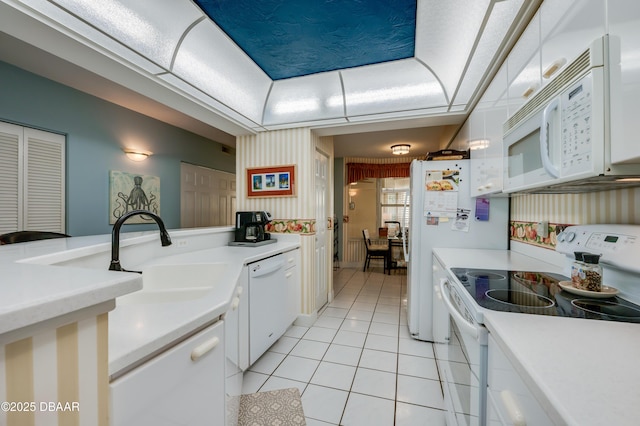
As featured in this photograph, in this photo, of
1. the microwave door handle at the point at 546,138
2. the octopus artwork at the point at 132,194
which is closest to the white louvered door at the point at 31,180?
the octopus artwork at the point at 132,194

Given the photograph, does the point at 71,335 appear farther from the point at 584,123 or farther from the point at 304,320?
the point at 304,320

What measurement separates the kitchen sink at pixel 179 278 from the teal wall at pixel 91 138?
6.74 feet

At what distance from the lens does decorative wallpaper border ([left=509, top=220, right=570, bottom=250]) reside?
159 centimetres

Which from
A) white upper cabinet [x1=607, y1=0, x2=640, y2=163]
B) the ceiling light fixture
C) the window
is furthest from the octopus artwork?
the window

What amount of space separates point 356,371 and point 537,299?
1.47m

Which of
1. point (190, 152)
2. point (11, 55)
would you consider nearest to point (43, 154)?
point (11, 55)

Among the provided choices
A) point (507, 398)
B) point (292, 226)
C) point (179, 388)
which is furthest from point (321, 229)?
point (507, 398)

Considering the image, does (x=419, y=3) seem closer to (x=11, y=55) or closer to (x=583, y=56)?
(x=583, y=56)

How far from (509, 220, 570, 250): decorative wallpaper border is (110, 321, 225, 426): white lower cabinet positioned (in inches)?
74.9

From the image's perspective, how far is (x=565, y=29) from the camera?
996mm

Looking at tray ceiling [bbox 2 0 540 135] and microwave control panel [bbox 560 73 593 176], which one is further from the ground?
tray ceiling [bbox 2 0 540 135]

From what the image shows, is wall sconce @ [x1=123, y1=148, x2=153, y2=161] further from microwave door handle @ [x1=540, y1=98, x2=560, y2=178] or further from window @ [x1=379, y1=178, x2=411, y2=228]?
window @ [x1=379, y1=178, x2=411, y2=228]

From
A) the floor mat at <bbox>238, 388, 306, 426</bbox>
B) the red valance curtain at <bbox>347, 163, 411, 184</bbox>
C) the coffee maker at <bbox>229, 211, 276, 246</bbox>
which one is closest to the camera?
the floor mat at <bbox>238, 388, 306, 426</bbox>

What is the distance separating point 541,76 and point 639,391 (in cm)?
120
